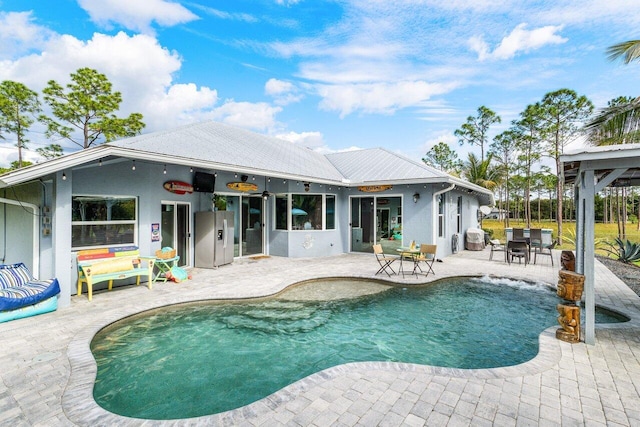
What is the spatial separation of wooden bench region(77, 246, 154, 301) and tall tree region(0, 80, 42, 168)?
22942mm

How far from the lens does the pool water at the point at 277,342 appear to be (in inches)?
127

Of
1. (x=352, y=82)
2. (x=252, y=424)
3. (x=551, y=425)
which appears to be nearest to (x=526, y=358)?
(x=551, y=425)

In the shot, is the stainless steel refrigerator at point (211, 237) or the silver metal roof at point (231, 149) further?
the stainless steel refrigerator at point (211, 237)

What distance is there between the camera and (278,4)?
32.0 ft

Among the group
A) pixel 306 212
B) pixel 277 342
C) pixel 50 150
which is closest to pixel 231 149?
pixel 306 212

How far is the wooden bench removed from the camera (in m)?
6.10

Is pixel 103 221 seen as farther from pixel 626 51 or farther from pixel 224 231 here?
pixel 626 51

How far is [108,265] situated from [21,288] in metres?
1.39

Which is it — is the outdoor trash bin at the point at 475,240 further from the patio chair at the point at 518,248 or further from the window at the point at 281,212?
the window at the point at 281,212

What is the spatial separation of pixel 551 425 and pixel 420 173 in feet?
30.8

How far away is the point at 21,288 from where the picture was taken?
17.0 ft

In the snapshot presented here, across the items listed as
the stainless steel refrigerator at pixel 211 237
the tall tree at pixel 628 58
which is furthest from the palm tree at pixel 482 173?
the stainless steel refrigerator at pixel 211 237

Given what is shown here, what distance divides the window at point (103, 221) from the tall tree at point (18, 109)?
22344mm

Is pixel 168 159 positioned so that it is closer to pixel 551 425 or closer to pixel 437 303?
pixel 437 303
